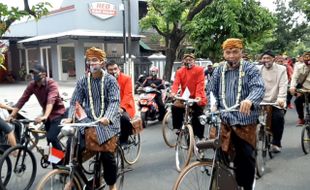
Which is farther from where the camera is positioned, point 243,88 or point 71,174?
point 243,88

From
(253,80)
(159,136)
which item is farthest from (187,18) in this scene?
(253,80)

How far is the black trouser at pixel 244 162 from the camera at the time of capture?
→ 13.2 ft

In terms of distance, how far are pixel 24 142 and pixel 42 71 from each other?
98cm

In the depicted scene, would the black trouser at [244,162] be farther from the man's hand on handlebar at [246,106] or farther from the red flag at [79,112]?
the red flag at [79,112]

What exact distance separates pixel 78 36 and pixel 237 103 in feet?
53.9

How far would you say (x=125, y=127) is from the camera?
18.9ft

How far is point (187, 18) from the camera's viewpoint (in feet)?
44.1

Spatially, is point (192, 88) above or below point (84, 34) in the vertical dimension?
below

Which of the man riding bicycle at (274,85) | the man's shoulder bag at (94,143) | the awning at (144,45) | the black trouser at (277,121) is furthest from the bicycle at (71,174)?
the awning at (144,45)

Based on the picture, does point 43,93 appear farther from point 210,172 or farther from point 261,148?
point 261,148

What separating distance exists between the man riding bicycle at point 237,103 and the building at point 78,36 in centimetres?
1486

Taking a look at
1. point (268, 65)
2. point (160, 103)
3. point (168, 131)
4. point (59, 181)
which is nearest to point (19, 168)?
point (59, 181)

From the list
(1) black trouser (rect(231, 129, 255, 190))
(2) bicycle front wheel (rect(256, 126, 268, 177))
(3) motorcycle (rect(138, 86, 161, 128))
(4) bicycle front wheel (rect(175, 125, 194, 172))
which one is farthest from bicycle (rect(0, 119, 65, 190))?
(3) motorcycle (rect(138, 86, 161, 128))

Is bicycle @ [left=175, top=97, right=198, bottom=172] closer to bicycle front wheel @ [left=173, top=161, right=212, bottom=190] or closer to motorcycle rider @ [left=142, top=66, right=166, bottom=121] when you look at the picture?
bicycle front wheel @ [left=173, top=161, right=212, bottom=190]
